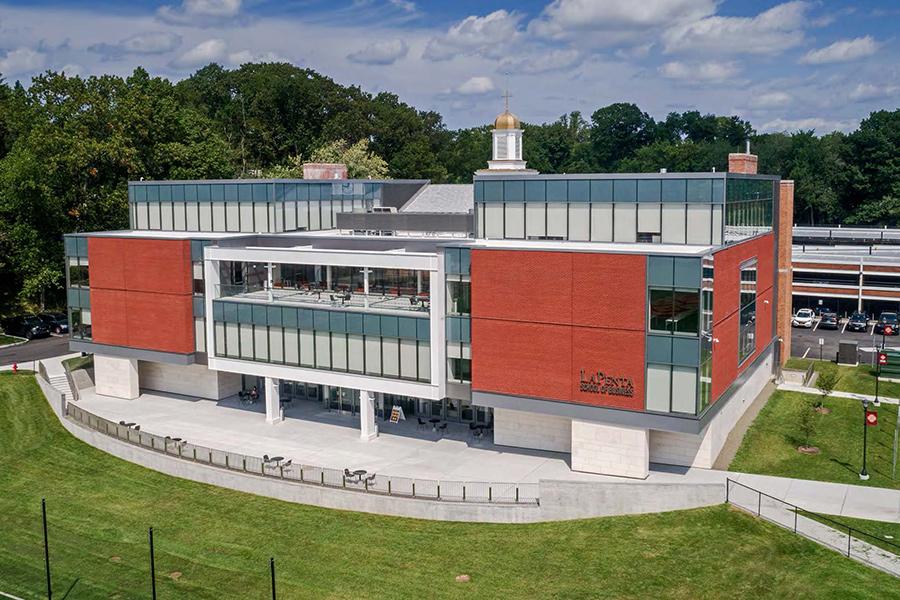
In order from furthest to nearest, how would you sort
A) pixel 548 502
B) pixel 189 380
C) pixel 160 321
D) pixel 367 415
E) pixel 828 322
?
pixel 828 322 < pixel 189 380 < pixel 160 321 < pixel 367 415 < pixel 548 502

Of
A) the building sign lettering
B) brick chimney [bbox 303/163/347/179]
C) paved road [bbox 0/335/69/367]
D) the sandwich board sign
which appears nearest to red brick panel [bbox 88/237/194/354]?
paved road [bbox 0/335/69/367]

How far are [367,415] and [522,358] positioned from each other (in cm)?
925

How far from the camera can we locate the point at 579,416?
126 feet

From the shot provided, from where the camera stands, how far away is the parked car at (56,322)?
72.3 meters

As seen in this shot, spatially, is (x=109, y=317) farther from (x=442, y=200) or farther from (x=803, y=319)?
(x=803, y=319)

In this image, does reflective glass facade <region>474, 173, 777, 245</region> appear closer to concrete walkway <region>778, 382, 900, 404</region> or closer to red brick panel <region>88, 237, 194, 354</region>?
concrete walkway <region>778, 382, 900, 404</region>

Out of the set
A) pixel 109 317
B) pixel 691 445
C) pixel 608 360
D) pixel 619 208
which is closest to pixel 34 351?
pixel 109 317

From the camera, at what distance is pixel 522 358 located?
39312mm

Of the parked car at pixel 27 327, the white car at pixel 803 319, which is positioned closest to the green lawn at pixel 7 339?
the parked car at pixel 27 327

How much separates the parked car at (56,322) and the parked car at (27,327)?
654 mm

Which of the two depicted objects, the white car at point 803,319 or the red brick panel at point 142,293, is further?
the white car at point 803,319

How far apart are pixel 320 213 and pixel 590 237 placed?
69.4ft

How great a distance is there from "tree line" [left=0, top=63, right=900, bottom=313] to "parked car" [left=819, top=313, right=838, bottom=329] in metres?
45.7

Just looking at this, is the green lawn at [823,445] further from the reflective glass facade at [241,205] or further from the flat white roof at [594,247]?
the reflective glass facade at [241,205]
